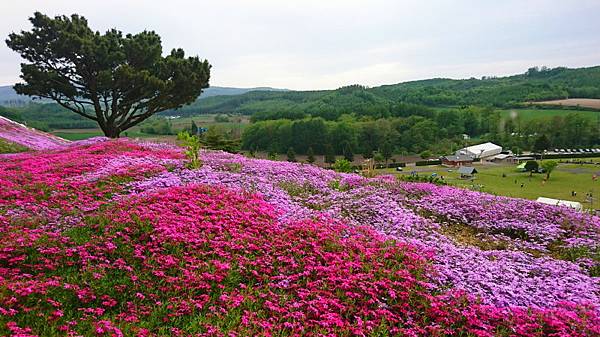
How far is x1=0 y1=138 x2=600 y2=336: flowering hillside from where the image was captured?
5.39m

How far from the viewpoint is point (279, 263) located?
7000mm

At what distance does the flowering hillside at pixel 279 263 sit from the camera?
5391 mm

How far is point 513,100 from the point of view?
558 ft

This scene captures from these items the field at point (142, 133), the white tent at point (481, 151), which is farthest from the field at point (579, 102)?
the field at point (142, 133)

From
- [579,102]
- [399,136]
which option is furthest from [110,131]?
[579,102]

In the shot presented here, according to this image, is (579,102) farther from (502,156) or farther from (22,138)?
(22,138)

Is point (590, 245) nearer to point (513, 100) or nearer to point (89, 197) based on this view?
point (89, 197)

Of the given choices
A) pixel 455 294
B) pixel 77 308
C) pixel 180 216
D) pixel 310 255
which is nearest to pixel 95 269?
pixel 77 308

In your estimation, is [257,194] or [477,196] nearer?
[257,194]

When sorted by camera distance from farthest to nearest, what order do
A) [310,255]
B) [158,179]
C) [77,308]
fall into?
[158,179]
[310,255]
[77,308]

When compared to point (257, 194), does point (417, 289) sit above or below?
below

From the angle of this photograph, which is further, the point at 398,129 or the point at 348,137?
the point at 398,129

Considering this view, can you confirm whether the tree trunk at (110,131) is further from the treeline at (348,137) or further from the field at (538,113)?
the field at (538,113)

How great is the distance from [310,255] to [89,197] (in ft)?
20.4
